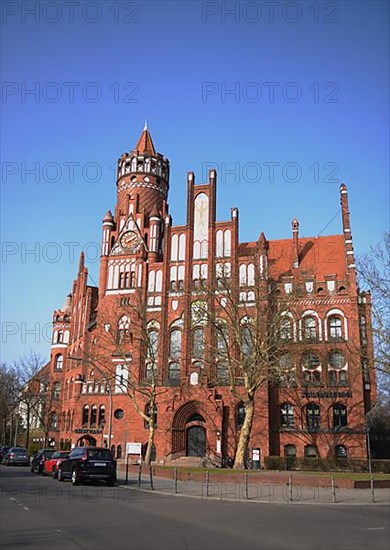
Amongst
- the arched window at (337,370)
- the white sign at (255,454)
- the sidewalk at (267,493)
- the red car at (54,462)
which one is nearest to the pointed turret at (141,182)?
the arched window at (337,370)

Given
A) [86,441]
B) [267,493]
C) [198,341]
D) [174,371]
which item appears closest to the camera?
[267,493]

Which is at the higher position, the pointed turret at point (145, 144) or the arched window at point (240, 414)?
the pointed turret at point (145, 144)

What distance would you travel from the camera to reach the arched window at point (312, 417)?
41.0 meters

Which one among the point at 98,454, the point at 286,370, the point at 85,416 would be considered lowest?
the point at 98,454

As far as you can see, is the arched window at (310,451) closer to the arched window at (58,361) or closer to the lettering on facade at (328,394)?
the lettering on facade at (328,394)

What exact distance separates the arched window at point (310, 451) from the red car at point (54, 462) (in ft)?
63.7

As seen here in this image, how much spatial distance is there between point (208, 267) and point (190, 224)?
4304mm

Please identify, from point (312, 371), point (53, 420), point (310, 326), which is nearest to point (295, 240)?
point (310, 326)

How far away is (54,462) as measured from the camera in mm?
28312

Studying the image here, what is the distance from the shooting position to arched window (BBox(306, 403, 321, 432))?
4103cm

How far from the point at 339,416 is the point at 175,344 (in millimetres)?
14047

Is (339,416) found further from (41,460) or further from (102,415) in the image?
(41,460)

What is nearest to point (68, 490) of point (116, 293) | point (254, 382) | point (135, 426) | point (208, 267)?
point (254, 382)

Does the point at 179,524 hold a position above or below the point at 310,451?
above
